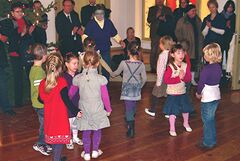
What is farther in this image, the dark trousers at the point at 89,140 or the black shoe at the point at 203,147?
the black shoe at the point at 203,147

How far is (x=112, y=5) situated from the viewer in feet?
44.5

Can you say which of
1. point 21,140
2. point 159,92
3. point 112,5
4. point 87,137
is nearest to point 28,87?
point 21,140

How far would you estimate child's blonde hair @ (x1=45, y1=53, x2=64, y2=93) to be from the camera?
4.70 metres

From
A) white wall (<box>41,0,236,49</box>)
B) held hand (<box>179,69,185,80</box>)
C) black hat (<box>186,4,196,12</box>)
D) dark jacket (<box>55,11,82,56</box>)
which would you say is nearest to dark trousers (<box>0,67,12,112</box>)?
dark jacket (<box>55,11,82,56</box>)

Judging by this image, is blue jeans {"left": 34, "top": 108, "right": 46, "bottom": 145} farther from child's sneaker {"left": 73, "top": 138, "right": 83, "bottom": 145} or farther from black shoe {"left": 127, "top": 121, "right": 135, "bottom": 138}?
black shoe {"left": 127, "top": 121, "right": 135, "bottom": 138}

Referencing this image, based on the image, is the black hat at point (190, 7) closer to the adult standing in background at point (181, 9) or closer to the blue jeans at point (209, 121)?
the adult standing in background at point (181, 9)

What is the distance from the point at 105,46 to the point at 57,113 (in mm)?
3265

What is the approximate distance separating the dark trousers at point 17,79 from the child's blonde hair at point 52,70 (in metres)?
2.89

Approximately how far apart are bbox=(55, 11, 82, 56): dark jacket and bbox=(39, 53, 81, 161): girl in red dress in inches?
139

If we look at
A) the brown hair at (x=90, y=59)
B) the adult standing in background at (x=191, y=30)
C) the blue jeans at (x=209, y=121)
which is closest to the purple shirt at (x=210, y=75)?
the blue jeans at (x=209, y=121)

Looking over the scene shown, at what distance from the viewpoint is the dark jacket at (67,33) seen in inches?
327

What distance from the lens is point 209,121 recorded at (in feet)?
18.8

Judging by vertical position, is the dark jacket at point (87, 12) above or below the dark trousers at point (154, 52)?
above

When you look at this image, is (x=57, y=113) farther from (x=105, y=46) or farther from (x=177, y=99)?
(x=105, y=46)
